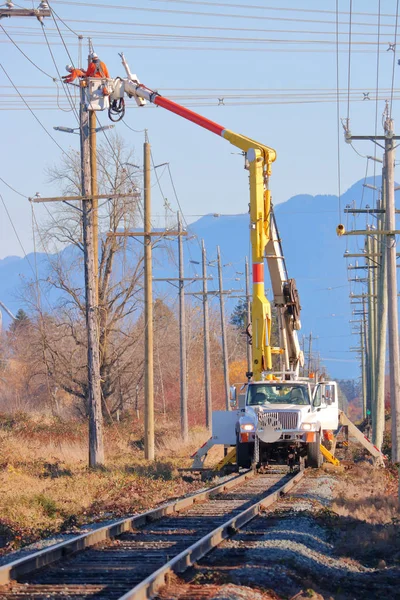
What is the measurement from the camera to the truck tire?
80.1ft

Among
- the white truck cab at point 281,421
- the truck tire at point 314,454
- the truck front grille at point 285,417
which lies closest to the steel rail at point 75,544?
the white truck cab at point 281,421

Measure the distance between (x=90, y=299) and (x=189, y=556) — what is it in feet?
49.8

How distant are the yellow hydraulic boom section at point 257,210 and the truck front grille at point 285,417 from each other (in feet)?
7.66

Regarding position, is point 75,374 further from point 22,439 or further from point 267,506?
point 267,506

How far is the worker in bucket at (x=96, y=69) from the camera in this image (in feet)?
86.2

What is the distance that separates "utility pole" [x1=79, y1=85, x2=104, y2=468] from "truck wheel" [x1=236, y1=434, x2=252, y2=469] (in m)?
4.08

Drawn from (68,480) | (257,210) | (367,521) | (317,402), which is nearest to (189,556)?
(367,521)

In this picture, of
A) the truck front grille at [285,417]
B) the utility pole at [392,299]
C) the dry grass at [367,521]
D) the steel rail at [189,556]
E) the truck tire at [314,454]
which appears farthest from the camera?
the utility pole at [392,299]

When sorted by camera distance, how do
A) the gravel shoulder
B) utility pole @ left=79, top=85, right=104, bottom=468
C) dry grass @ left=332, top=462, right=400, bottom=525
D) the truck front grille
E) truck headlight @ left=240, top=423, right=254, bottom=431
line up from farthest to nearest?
utility pole @ left=79, top=85, right=104, bottom=468 → the truck front grille → truck headlight @ left=240, top=423, right=254, bottom=431 → dry grass @ left=332, top=462, right=400, bottom=525 → the gravel shoulder

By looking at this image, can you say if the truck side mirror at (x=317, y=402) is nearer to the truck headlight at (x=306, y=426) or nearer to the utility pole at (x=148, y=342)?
the truck headlight at (x=306, y=426)

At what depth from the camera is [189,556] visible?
10703 mm

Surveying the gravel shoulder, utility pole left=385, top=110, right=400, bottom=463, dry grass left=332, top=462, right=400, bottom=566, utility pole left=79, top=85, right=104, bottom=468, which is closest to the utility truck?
utility pole left=79, top=85, right=104, bottom=468

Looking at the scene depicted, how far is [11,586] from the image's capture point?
9227 millimetres

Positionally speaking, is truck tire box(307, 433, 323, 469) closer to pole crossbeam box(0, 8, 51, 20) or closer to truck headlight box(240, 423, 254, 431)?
truck headlight box(240, 423, 254, 431)
